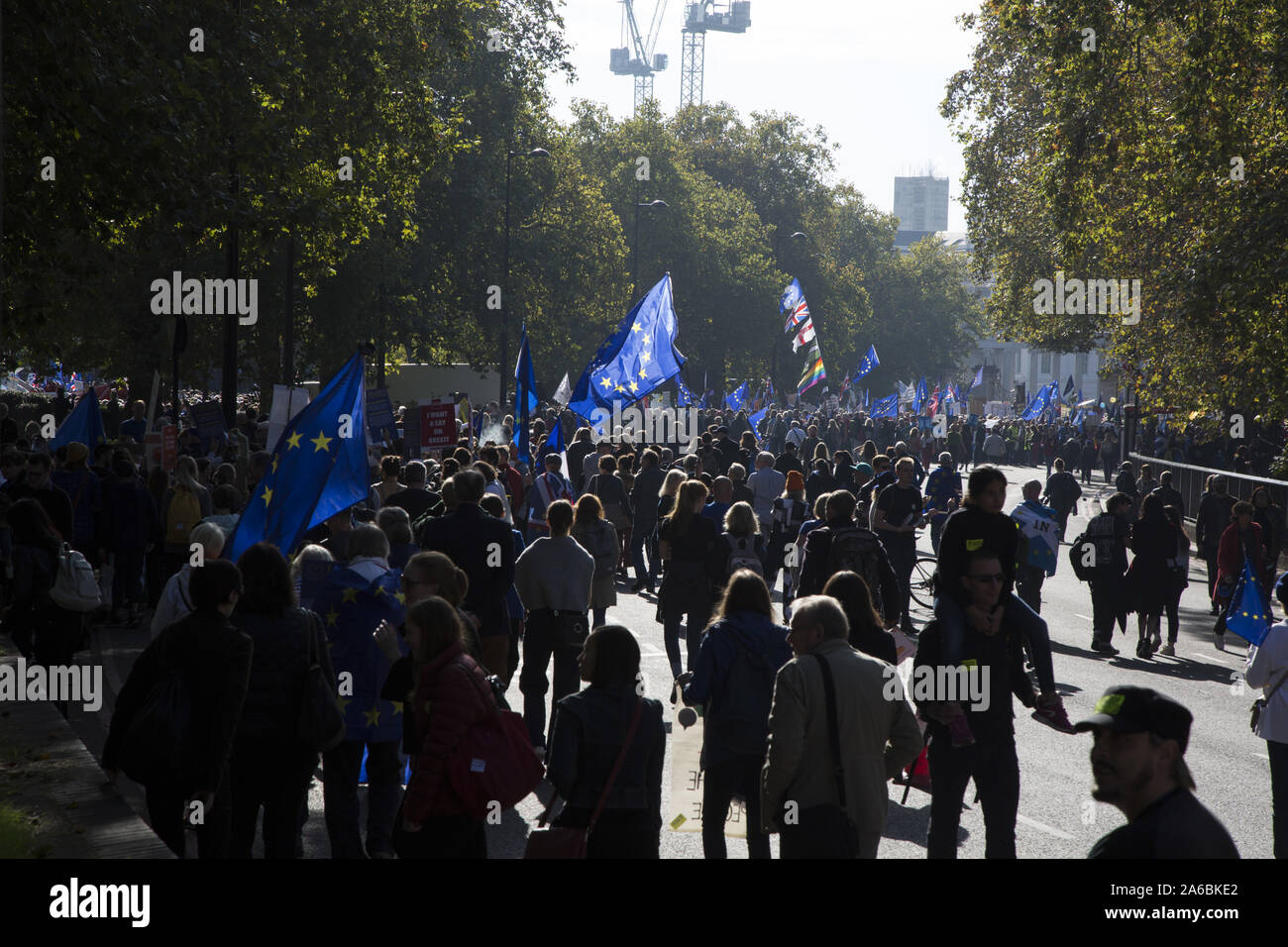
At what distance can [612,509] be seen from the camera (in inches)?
674

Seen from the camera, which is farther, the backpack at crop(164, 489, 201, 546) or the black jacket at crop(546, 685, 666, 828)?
the backpack at crop(164, 489, 201, 546)

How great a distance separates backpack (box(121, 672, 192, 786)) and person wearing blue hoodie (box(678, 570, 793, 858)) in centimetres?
207

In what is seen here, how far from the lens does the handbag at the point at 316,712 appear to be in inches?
237

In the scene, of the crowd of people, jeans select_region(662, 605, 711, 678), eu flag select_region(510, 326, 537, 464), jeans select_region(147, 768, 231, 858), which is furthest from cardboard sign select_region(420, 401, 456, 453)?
jeans select_region(147, 768, 231, 858)

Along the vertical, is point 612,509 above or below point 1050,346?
below

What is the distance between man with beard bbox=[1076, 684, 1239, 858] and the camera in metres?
3.35

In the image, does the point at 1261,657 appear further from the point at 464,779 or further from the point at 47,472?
the point at 47,472

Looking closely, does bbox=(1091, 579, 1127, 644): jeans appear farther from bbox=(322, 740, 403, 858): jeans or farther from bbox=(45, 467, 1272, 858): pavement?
bbox=(322, 740, 403, 858): jeans

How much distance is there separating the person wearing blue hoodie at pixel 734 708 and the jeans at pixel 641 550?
36.0 feet

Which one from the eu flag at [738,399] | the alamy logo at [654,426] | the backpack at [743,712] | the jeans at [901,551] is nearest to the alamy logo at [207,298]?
the alamy logo at [654,426]

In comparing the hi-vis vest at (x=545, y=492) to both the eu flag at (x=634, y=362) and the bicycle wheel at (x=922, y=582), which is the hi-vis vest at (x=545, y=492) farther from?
the bicycle wheel at (x=922, y=582)
